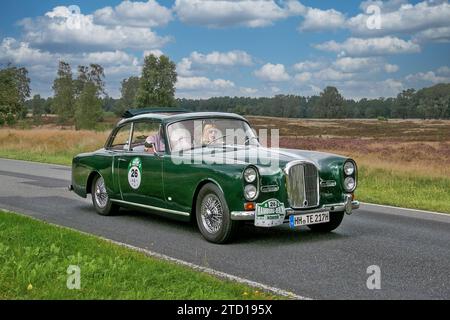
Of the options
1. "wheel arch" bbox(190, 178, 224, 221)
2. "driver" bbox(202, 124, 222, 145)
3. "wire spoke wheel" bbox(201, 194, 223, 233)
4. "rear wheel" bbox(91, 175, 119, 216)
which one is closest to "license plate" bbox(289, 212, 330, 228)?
"wire spoke wheel" bbox(201, 194, 223, 233)

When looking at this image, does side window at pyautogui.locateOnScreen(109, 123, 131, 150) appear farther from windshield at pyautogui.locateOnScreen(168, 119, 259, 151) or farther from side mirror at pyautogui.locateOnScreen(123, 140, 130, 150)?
windshield at pyautogui.locateOnScreen(168, 119, 259, 151)

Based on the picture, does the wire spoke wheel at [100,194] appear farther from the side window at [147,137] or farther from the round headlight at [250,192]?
the round headlight at [250,192]

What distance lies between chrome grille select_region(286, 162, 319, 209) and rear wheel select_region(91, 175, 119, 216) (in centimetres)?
370

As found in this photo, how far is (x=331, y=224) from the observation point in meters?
8.75

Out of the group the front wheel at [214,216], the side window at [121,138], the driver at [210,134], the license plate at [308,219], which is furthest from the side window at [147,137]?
the license plate at [308,219]

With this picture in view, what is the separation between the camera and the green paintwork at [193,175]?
762 cm

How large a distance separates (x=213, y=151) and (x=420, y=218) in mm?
4143

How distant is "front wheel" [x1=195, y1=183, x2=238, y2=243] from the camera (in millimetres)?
7691

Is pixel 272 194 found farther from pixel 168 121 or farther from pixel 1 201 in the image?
pixel 1 201

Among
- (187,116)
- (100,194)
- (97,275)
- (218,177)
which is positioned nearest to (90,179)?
(100,194)

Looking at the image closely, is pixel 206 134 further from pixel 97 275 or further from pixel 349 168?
pixel 97 275

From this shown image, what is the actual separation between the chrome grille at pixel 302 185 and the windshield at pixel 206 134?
61.4 inches

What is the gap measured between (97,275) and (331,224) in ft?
13.3
